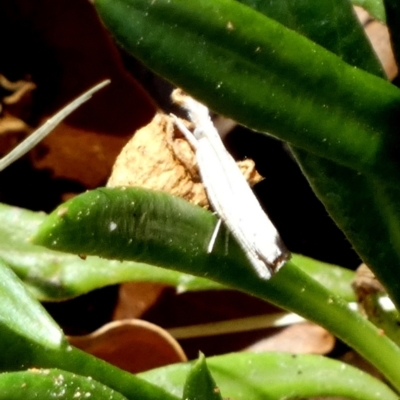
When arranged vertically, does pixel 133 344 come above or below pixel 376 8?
below

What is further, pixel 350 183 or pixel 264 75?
pixel 350 183

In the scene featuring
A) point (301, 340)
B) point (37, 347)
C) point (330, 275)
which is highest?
point (37, 347)

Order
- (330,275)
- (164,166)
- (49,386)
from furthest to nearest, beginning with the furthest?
(330,275) < (164,166) < (49,386)

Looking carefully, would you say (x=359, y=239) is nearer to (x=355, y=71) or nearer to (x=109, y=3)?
(x=355, y=71)

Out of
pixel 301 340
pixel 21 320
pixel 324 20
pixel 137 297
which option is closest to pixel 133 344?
pixel 137 297

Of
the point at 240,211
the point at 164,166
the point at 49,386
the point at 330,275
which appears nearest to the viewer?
the point at 49,386

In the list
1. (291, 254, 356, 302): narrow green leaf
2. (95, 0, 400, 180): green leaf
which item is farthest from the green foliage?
(291, 254, 356, 302): narrow green leaf

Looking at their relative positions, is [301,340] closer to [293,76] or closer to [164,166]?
[164,166]

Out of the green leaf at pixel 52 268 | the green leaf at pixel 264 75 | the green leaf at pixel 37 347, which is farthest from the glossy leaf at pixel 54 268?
the green leaf at pixel 264 75
